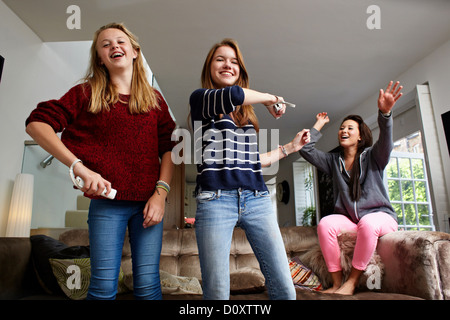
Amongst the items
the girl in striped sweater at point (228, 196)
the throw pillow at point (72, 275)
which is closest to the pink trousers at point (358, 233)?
the girl in striped sweater at point (228, 196)

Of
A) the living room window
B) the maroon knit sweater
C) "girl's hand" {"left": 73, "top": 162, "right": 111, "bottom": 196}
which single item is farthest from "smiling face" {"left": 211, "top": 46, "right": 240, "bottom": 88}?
the living room window

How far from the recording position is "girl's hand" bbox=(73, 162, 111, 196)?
0.77 metres

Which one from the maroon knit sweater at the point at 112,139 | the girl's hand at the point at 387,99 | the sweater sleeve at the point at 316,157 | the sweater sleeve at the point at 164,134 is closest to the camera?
the maroon knit sweater at the point at 112,139

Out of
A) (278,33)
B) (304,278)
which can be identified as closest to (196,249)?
(304,278)

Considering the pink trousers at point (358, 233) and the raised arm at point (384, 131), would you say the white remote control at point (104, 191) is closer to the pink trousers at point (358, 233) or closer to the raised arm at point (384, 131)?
the pink trousers at point (358, 233)

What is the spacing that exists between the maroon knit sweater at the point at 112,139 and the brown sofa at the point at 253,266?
0.79m

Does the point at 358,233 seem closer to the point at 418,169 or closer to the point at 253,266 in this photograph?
the point at 253,266

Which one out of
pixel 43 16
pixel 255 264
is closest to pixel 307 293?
pixel 255 264

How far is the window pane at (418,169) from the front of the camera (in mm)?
4188

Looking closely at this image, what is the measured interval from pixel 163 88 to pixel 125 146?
3641mm

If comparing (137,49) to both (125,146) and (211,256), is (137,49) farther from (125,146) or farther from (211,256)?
(211,256)

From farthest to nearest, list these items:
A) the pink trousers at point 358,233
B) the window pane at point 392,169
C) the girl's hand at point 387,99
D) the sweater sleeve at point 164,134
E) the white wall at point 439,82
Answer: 1. the window pane at point 392,169
2. the white wall at point 439,82
3. the girl's hand at point 387,99
4. the pink trousers at point 358,233
5. the sweater sleeve at point 164,134

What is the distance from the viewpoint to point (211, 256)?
32.4 inches

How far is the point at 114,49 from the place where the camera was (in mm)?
968
